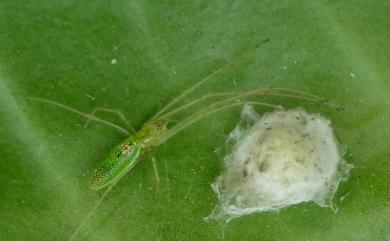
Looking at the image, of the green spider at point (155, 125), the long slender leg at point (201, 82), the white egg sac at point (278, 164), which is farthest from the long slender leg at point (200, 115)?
the long slender leg at point (201, 82)

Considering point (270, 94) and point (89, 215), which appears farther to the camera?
point (89, 215)

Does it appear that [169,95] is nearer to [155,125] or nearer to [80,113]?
[155,125]

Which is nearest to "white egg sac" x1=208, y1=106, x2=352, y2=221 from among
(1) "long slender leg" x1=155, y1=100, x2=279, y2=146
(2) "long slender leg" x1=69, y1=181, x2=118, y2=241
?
(1) "long slender leg" x1=155, y1=100, x2=279, y2=146

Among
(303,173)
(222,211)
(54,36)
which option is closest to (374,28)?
(303,173)

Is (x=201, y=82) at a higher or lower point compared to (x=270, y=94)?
higher

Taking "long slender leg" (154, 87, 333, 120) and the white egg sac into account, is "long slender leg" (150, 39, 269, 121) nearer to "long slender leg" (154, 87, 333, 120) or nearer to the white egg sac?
"long slender leg" (154, 87, 333, 120)

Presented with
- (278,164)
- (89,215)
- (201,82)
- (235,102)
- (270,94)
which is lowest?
(278,164)

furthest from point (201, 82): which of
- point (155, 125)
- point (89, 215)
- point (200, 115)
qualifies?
point (89, 215)

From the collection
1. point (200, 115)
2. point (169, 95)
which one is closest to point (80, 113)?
point (169, 95)
